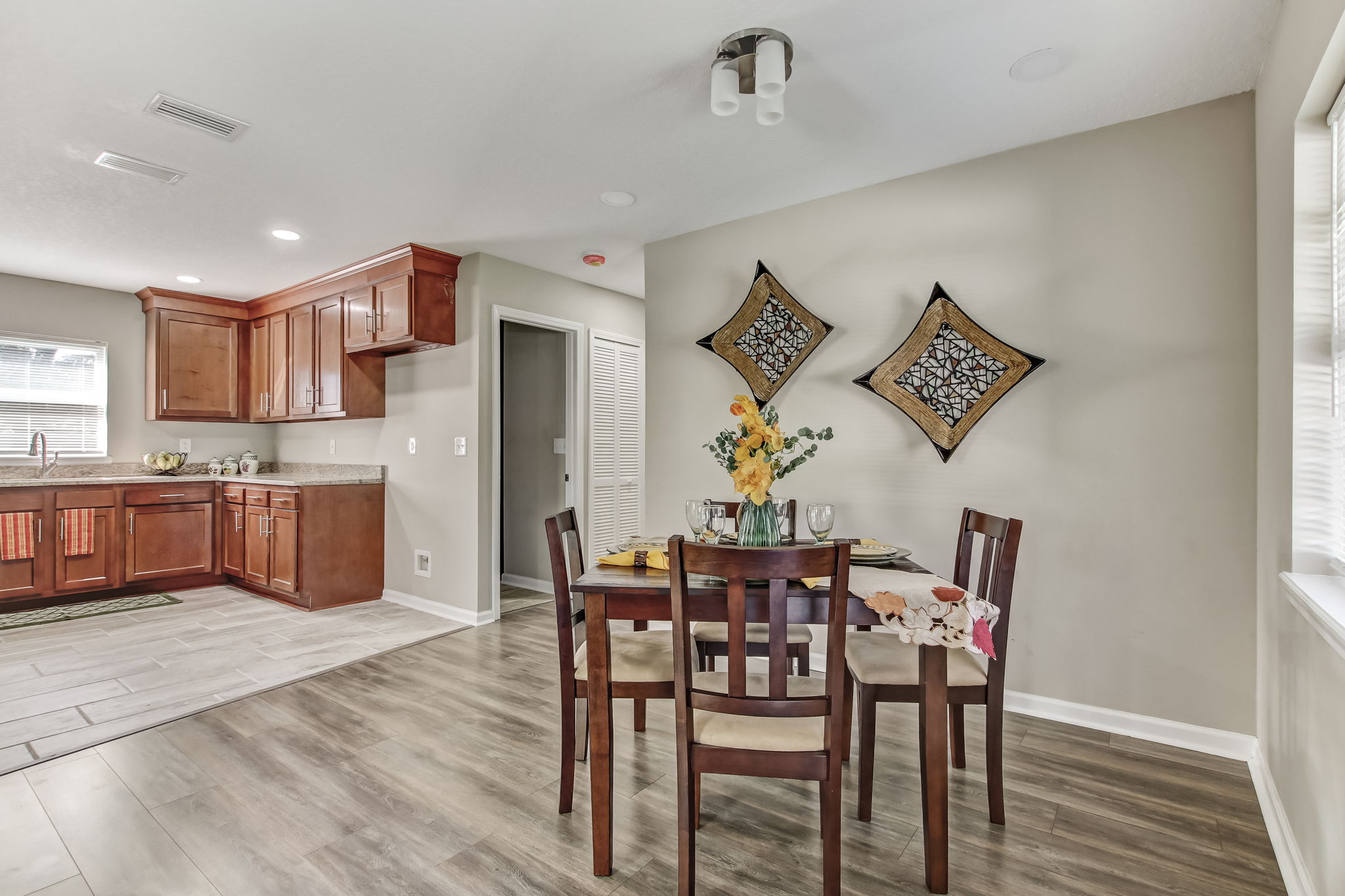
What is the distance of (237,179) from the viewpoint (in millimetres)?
3131

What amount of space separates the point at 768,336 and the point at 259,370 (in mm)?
4609

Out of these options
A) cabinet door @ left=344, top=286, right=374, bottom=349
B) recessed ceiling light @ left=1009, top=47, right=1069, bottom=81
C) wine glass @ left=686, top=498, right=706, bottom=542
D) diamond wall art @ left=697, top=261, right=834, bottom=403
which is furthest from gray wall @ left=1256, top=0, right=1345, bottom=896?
cabinet door @ left=344, top=286, right=374, bottom=349

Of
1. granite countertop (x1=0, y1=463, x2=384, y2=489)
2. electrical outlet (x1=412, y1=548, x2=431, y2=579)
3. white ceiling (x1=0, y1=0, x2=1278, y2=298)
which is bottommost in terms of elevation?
electrical outlet (x1=412, y1=548, x2=431, y2=579)

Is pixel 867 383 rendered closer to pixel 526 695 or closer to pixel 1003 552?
pixel 1003 552

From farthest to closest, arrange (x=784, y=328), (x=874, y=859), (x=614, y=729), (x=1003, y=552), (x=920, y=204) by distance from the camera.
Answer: (x=784, y=328) < (x=920, y=204) < (x=614, y=729) < (x=1003, y=552) < (x=874, y=859)

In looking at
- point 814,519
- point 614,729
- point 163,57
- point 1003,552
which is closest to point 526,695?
point 614,729

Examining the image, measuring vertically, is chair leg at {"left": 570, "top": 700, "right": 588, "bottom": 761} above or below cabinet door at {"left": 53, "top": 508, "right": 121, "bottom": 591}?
below

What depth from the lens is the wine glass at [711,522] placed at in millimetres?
2154

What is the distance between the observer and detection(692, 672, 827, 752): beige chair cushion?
5.27 feet

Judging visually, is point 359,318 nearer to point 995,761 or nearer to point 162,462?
point 162,462

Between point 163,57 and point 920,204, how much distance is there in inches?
118

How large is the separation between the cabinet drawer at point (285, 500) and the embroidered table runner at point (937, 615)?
13.7 feet

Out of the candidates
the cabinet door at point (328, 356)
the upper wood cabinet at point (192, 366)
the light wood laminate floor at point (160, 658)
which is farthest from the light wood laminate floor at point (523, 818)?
the upper wood cabinet at point (192, 366)

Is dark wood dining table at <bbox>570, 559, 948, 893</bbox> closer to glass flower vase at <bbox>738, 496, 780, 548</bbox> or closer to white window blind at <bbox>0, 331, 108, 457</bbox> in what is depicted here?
glass flower vase at <bbox>738, 496, 780, 548</bbox>
